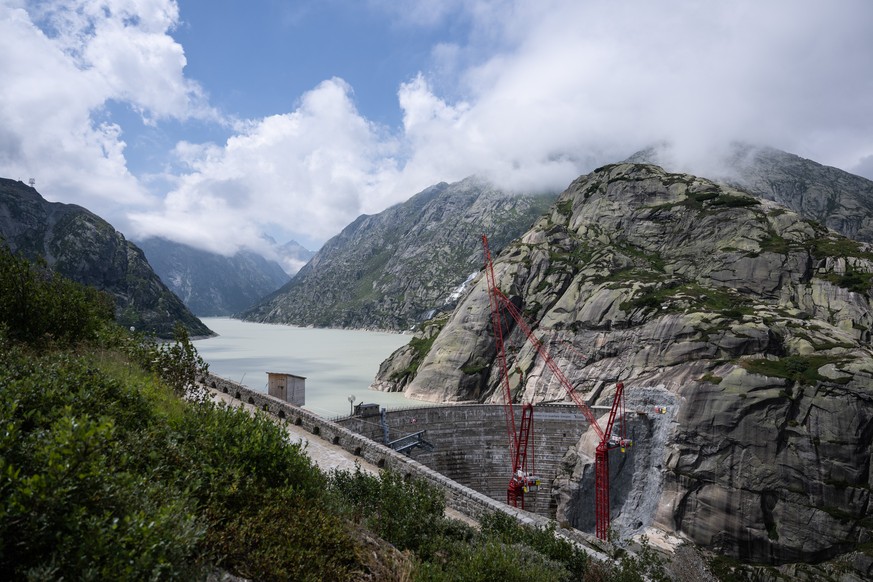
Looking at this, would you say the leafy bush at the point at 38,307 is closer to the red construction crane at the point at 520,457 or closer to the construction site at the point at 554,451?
the construction site at the point at 554,451

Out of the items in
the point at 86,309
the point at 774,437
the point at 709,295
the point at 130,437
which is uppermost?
the point at 709,295

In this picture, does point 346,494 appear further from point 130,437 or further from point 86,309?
point 86,309

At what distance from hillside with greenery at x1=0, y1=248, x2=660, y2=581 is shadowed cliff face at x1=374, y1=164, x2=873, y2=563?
35.6 metres

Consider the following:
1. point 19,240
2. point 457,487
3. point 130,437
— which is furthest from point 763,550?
point 19,240

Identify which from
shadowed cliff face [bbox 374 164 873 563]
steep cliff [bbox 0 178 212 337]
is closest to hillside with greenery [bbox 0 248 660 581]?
shadowed cliff face [bbox 374 164 873 563]

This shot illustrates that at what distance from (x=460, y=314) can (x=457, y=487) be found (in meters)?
67.1

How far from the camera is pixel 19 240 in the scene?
586ft

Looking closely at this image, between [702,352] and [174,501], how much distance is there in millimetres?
60069

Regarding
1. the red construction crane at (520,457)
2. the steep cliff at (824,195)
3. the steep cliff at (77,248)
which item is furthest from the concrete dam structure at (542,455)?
the steep cliff at (824,195)

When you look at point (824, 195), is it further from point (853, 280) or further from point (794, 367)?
point (794, 367)

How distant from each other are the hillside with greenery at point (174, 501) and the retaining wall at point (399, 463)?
7.98 feet

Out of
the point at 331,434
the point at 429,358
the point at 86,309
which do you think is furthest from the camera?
the point at 429,358

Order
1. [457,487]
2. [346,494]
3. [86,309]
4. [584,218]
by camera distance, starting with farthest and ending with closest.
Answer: [584,218] < [457,487] < [86,309] < [346,494]

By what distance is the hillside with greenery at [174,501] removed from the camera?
4.91m
